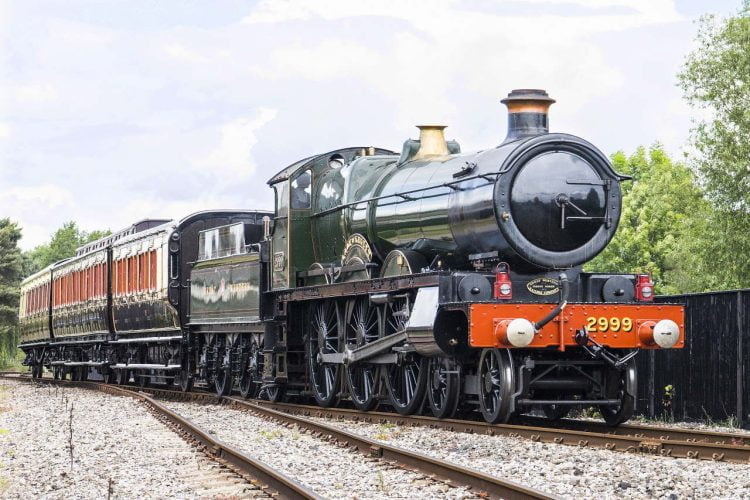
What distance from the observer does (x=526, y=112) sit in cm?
1230

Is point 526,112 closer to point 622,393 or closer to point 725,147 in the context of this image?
point 622,393

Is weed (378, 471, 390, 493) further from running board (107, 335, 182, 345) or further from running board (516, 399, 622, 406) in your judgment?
running board (107, 335, 182, 345)

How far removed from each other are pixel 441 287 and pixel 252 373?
22.3 ft

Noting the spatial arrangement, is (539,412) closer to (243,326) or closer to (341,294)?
(341,294)

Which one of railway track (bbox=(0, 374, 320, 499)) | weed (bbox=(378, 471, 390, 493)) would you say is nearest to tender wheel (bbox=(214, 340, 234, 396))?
railway track (bbox=(0, 374, 320, 499))

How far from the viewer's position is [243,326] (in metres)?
17.4

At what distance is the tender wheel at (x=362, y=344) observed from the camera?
45.5 feet

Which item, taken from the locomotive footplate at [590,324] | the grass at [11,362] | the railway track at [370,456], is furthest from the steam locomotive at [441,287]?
the grass at [11,362]

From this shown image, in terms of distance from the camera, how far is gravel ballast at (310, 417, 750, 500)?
7181mm

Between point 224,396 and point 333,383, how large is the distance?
11.8ft

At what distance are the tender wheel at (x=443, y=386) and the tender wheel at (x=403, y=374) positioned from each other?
0.13 m

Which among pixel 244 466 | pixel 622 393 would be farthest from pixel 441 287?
pixel 244 466

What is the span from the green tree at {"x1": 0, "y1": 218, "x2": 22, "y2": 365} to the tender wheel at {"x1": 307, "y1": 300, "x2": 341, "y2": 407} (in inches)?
1805

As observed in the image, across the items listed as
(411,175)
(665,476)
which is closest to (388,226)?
(411,175)
